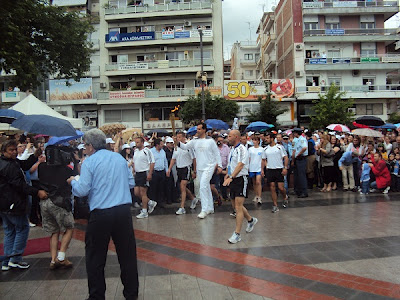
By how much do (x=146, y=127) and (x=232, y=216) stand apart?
31170mm

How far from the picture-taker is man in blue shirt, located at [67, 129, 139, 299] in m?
4.02

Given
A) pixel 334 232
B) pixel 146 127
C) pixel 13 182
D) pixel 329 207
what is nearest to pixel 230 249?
pixel 334 232

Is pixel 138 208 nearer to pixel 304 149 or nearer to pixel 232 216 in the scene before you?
pixel 232 216

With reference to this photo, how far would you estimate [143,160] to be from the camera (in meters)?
8.96

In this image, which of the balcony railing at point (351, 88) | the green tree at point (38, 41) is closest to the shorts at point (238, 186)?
the green tree at point (38, 41)

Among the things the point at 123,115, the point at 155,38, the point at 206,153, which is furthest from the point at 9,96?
the point at 206,153

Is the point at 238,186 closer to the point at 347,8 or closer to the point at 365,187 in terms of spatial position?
the point at 365,187

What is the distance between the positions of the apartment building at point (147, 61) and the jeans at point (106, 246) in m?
34.1

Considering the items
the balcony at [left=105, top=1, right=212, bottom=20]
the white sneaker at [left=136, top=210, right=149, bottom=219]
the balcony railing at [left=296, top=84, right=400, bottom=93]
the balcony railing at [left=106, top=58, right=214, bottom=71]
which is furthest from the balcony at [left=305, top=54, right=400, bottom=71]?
the white sneaker at [left=136, top=210, right=149, bottom=219]

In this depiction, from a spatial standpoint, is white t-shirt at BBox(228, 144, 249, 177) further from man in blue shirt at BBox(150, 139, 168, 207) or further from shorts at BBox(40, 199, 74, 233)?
shorts at BBox(40, 199, 74, 233)

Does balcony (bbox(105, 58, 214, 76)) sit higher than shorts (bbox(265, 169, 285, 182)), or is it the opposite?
balcony (bbox(105, 58, 214, 76))

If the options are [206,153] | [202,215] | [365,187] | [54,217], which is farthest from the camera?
[365,187]

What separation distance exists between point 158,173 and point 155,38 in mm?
31940

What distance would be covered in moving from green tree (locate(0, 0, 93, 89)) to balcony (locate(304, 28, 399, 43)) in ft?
98.0
